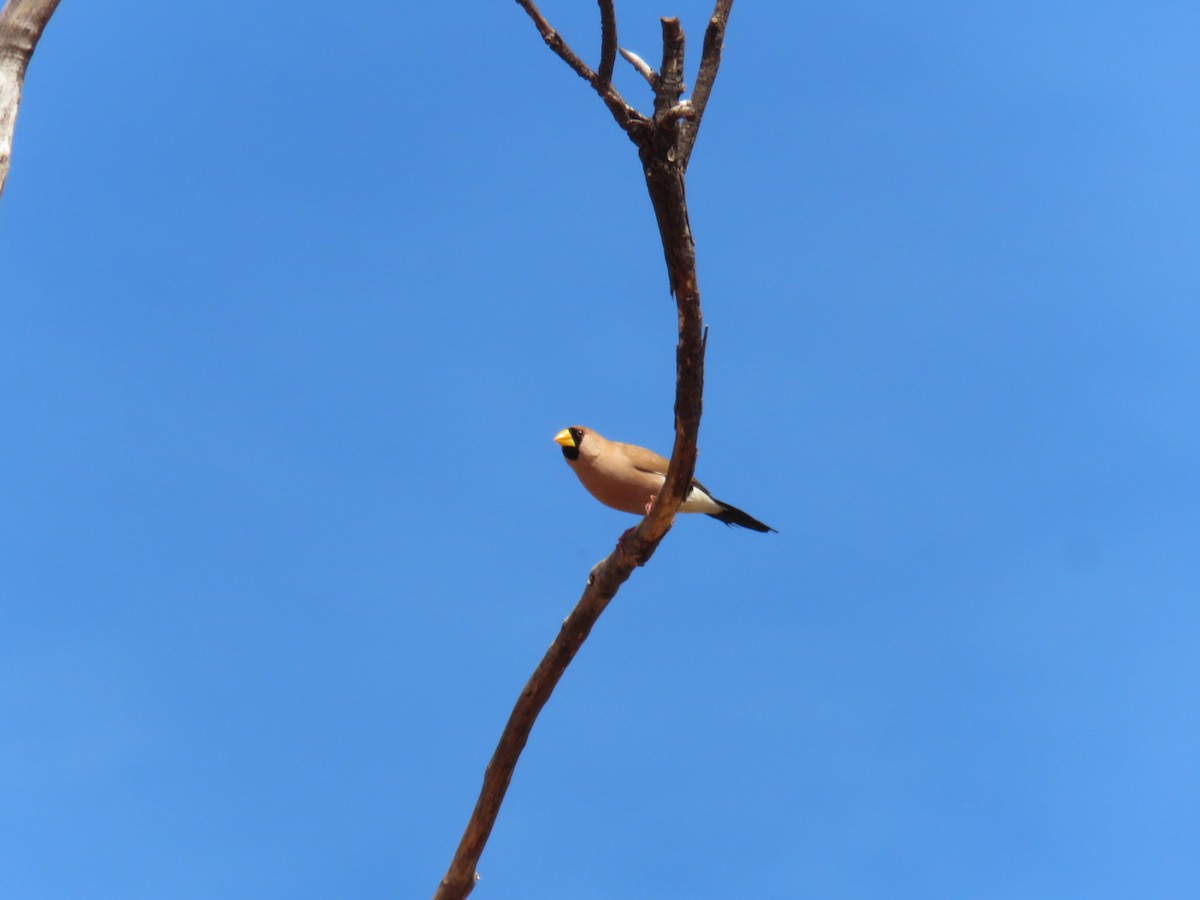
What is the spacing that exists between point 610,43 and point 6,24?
1.96 m

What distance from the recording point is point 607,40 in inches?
131

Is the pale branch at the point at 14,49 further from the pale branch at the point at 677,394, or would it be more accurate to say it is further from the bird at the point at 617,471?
the bird at the point at 617,471

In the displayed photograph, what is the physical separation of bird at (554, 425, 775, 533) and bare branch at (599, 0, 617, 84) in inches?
86.9

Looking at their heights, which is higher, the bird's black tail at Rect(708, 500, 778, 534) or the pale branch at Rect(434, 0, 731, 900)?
the bird's black tail at Rect(708, 500, 778, 534)

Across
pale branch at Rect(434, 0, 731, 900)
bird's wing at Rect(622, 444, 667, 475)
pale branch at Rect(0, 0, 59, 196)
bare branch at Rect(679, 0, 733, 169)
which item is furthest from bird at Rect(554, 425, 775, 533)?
pale branch at Rect(0, 0, 59, 196)

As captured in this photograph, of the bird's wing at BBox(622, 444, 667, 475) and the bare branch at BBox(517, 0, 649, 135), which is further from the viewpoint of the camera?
the bird's wing at BBox(622, 444, 667, 475)


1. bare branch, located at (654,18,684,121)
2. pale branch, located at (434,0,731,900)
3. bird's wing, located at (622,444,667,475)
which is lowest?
pale branch, located at (434,0,731,900)

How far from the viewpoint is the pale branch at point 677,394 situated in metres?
3.28

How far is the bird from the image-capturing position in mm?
5262

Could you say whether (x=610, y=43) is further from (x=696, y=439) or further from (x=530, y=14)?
(x=696, y=439)

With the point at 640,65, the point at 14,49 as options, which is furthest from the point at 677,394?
the point at 14,49

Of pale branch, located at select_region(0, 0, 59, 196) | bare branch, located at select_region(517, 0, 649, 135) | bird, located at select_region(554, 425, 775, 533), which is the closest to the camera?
bare branch, located at select_region(517, 0, 649, 135)

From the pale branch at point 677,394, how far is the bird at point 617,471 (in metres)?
0.71

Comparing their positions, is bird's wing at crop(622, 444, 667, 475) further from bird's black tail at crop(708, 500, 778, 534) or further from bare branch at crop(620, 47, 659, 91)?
bare branch at crop(620, 47, 659, 91)
